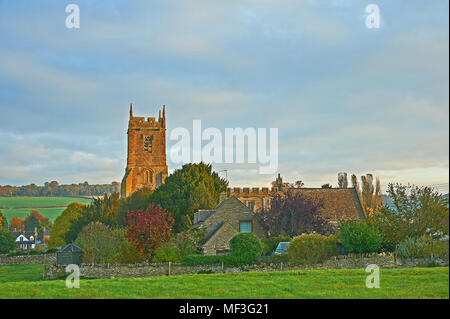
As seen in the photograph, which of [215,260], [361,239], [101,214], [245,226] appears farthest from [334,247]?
[101,214]

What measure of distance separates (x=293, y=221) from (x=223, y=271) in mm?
10757

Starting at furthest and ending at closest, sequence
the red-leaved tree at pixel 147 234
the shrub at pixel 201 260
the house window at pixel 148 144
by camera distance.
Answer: the house window at pixel 148 144 < the red-leaved tree at pixel 147 234 < the shrub at pixel 201 260

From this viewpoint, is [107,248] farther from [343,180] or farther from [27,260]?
[343,180]

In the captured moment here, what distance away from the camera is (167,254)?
92.7 ft

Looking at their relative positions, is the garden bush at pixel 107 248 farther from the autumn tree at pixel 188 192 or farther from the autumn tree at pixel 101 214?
the autumn tree at pixel 101 214

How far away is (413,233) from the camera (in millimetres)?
26453

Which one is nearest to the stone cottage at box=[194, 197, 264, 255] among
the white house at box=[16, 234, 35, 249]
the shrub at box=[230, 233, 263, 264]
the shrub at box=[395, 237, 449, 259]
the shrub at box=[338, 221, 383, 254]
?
the shrub at box=[230, 233, 263, 264]

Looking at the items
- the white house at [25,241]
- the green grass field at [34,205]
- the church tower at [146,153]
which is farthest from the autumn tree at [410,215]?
the green grass field at [34,205]

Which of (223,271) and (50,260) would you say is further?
(50,260)

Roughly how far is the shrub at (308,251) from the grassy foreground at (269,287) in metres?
5.54

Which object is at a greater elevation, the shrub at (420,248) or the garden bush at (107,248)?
the shrub at (420,248)

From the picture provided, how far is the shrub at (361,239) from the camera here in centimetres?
2650
